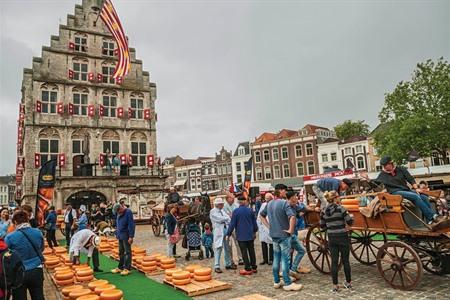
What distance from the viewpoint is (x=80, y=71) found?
3002 centimetres

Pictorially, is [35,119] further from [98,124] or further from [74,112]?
[98,124]

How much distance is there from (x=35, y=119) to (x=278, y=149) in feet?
112

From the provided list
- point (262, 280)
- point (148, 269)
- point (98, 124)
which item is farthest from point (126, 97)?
point (262, 280)

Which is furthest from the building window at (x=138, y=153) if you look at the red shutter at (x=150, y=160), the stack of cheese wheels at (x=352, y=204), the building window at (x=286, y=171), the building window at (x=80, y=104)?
the stack of cheese wheels at (x=352, y=204)

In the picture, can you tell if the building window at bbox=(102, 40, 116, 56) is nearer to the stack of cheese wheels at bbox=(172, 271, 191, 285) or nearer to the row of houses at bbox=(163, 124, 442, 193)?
the row of houses at bbox=(163, 124, 442, 193)

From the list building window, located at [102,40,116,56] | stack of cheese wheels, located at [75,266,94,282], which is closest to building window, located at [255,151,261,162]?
building window, located at [102,40,116,56]

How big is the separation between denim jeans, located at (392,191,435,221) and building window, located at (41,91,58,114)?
2847 centimetres

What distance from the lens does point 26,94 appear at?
2755 centimetres

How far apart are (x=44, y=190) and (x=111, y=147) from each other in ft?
56.4

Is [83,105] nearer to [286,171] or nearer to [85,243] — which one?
[85,243]

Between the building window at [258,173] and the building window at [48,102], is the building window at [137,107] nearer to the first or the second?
the building window at [48,102]

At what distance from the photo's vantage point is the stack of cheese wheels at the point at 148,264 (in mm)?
8812

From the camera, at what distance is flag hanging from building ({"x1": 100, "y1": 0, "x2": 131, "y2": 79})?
2409 centimetres

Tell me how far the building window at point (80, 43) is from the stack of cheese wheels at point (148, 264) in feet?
87.2
